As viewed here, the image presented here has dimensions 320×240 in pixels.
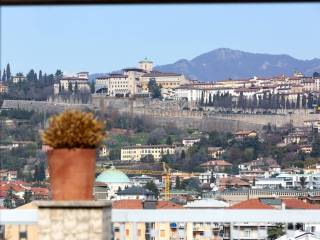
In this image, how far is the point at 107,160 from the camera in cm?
8456

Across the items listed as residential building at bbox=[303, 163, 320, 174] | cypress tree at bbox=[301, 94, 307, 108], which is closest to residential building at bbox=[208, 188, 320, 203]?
residential building at bbox=[303, 163, 320, 174]

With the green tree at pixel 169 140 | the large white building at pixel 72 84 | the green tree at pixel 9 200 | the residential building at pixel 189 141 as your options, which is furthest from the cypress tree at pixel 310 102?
the green tree at pixel 9 200

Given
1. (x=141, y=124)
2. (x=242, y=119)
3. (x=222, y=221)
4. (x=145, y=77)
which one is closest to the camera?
(x=222, y=221)

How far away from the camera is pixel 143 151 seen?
86188 mm

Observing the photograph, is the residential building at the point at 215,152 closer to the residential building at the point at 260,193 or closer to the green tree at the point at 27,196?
the residential building at the point at 260,193

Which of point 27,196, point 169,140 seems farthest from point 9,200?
point 169,140

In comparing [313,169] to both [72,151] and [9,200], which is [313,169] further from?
[72,151]

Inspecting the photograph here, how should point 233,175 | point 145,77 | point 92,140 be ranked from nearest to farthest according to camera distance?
point 92,140 < point 233,175 < point 145,77

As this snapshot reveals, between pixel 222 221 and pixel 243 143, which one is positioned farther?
pixel 243 143

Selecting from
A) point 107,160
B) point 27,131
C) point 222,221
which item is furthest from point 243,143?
point 222,221

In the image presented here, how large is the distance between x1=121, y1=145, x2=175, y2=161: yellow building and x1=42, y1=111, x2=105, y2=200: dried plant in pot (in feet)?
267

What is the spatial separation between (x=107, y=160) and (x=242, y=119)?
17.0 metres

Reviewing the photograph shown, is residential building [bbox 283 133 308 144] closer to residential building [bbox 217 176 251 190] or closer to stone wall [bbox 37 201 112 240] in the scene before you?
residential building [bbox 217 176 251 190]

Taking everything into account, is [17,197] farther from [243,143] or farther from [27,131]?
[243,143]
